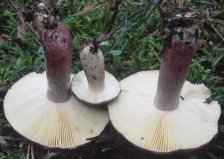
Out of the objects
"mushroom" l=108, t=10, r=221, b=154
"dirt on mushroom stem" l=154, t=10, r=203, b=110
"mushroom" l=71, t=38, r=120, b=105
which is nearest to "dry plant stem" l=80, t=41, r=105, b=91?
"mushroom" l=71, t=38, r=120, b=105

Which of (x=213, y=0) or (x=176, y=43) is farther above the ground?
(x=176, y=43)

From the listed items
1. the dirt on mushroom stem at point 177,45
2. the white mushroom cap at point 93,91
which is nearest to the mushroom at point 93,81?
the white mushroom cap at point 93,91

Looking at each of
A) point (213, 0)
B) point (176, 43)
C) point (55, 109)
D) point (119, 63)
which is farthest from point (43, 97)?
point (213, 0)

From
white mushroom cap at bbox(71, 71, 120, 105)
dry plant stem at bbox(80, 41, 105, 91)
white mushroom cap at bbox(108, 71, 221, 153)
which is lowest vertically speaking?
white mushroom cap at bbox(108, 71, 221, 153)

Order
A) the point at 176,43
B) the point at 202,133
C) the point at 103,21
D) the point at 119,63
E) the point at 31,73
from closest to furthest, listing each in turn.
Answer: the point at 176,43 < the point at 202,133 < the point at 31,73 < the point at 119,63 < the point at 103,21

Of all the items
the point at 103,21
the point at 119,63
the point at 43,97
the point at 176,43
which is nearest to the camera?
the point at 176,43

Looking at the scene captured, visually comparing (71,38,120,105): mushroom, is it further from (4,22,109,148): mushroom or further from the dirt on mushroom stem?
the dirt on mushroom stem

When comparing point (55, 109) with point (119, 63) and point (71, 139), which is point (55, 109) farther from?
point (119, 63)

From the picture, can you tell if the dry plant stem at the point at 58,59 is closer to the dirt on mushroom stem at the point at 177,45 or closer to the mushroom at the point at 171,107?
the mushroom at the point at 171,107

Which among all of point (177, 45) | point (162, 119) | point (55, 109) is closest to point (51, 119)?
point (55, 109)
